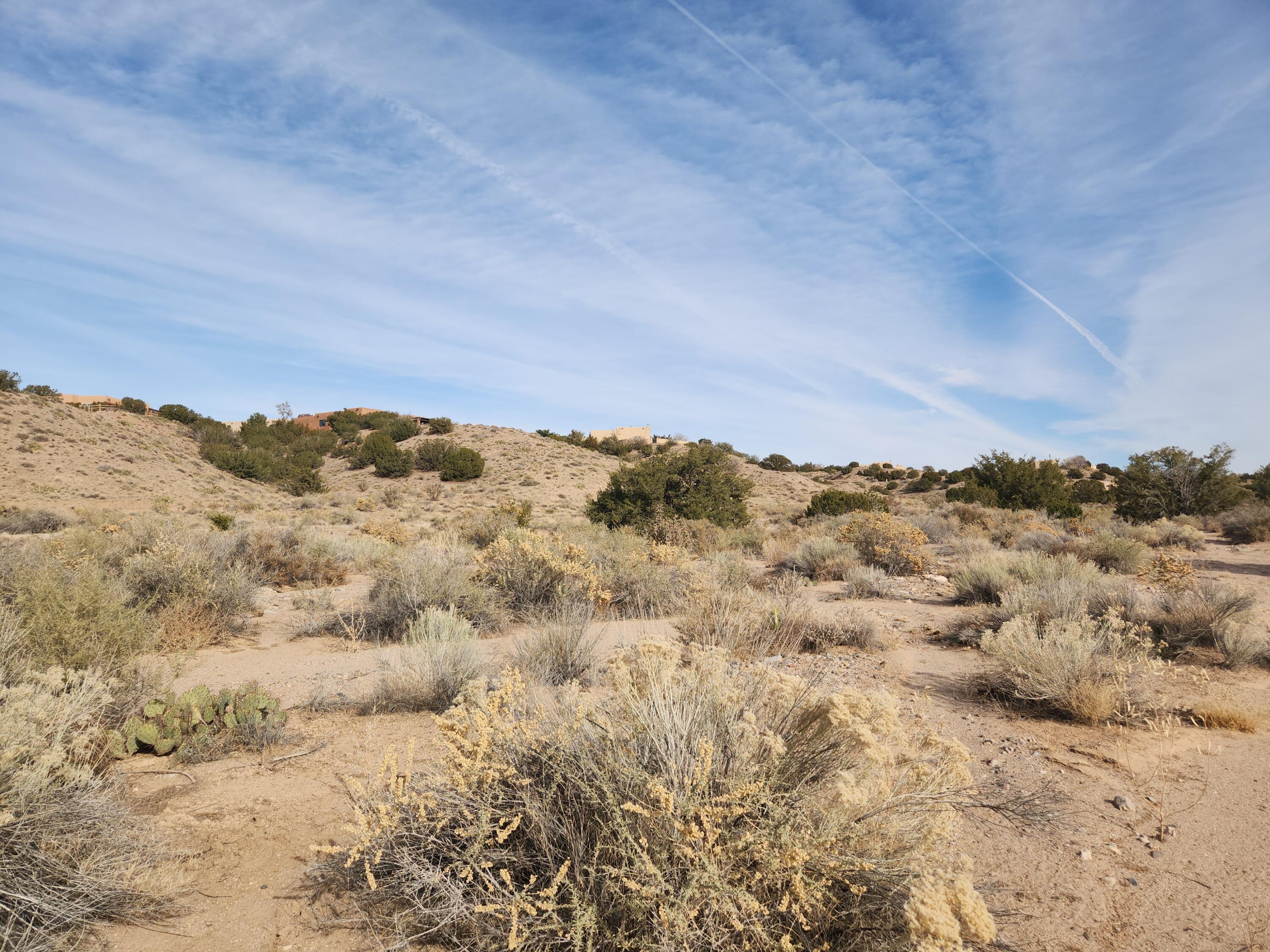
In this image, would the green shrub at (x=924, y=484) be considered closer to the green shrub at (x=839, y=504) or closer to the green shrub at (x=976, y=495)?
the green shrub at (x=976, y=495)

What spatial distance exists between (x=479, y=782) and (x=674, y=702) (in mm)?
975

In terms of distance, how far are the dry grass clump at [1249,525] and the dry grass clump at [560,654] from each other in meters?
18.6

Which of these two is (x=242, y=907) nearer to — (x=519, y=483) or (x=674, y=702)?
(x=674, y=702)

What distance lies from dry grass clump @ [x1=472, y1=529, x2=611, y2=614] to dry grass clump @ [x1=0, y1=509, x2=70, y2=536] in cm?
1352

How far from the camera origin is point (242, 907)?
9.41ft

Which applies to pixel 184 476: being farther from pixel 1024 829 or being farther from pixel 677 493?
pixel 1024 829

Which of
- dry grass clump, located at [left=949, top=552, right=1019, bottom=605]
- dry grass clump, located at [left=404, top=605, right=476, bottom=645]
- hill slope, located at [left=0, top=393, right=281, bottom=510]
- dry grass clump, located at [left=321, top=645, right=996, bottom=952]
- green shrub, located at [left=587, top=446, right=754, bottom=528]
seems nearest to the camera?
dry grass clump, located at [left=321, top=645, right=996, bottom=952]

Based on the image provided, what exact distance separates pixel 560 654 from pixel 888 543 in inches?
349

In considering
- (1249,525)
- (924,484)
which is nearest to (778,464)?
(924,484)

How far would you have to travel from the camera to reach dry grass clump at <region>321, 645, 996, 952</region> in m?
2.17

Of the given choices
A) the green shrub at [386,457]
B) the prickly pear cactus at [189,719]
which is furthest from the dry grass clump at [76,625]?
the green shrub at [386,457]

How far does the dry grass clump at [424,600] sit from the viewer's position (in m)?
7.84

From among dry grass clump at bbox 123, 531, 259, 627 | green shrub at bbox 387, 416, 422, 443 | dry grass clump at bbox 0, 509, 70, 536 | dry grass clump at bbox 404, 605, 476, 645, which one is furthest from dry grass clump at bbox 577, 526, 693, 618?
green shrub at bbox 387, 416, 422, 443

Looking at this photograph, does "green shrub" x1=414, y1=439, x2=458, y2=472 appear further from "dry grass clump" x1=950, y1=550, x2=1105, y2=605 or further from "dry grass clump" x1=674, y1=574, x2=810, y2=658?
"dry grass clump" x1=950, y1=550, x2=1105, y2=605
